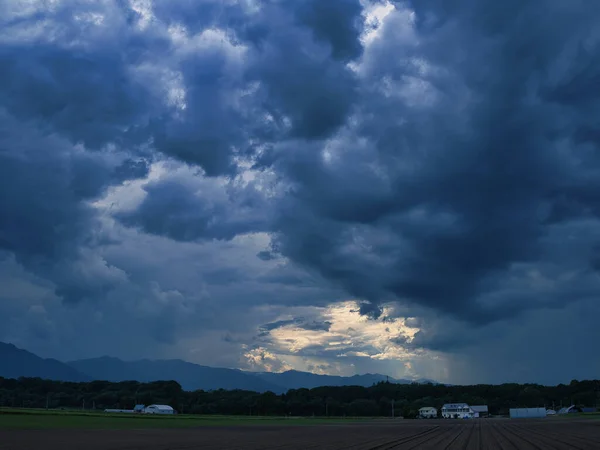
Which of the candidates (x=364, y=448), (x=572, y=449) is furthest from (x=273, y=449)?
(x=572, y=449)

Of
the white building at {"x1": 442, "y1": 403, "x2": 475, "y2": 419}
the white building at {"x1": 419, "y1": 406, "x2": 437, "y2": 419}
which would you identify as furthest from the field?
the white building at {"x1": 419, "y1": 406, "x2": 437, "y2": 419}

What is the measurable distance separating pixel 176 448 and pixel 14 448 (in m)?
10.2

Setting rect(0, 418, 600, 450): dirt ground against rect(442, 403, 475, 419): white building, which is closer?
rect(0, 418, 600, 450): dirt ground

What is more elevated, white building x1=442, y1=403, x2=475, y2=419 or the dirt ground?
the dirt ground

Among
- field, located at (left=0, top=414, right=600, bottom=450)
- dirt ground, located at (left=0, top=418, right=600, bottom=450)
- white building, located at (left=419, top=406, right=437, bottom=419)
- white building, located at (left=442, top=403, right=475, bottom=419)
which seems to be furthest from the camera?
white building, located at (left=419, top=406, right=437, bottom=419)

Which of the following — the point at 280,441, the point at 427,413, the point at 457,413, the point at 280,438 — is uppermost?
the point at 280,441

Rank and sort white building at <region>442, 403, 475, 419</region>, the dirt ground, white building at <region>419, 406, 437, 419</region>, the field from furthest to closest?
1. white building at <region>419, 406, 437, 419</region>
2. white building at <region>442, 403, 475, 419</region>
3. the field
4. the dirt ground

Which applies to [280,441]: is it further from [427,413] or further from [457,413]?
[427,413]

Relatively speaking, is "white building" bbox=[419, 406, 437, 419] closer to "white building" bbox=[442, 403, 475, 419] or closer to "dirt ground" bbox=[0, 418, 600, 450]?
"white building" bbox=[442, 403, 475, 419]

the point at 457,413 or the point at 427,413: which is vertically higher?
the point at 457,413

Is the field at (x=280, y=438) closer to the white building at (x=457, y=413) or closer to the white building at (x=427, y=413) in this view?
the white building at (x=457, y=413)

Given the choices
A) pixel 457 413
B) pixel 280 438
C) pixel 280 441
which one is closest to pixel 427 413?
pixel 457 413

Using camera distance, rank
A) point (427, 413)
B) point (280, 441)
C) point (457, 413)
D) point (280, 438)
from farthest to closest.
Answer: point (427, 413) < point (457, 413) < point (280, 438) < point (280, 441)

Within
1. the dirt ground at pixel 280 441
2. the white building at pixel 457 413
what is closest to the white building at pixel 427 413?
the white building at pixel 457 413
